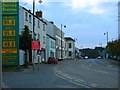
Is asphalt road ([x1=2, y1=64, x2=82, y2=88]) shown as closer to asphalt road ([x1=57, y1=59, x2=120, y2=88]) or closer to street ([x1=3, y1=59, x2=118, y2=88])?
street ([x1=3, y1=59, x2=118, y2=88])

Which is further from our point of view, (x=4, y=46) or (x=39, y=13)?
(x=39, y=13)

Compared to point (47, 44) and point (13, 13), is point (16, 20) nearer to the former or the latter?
point (13, 13)

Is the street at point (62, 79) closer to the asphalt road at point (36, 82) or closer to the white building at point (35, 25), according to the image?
the asphalt road at point (36, 82)

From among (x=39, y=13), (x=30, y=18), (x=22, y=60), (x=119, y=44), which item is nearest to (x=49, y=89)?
(x=22, y=60)

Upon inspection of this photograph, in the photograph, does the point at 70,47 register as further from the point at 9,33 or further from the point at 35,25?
the point at 9,33

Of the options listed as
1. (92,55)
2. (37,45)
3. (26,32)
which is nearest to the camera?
(37,45)

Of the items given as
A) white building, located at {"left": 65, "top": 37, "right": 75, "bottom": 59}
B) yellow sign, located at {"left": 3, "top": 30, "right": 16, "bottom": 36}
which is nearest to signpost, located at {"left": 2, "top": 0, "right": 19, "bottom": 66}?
yellow sign, located at {"left": 3, "top": 30, "right": 16, "bottom": 36}

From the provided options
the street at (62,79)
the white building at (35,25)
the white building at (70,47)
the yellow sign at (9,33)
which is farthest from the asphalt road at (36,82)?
the white building at (70,47)

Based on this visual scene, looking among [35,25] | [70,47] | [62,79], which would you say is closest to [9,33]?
[62,79]

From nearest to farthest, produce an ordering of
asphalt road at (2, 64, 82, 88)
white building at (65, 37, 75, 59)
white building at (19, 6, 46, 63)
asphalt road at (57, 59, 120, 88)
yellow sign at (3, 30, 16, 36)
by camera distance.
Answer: asphalt road at (2, 64, 82, 88) → asphalt road at (57, 59, 120, 88) → yellow sign at (3, 30, 16, 36) → white building at (19, 6, 46, 63) → white building at (65, 37, 75, 59)

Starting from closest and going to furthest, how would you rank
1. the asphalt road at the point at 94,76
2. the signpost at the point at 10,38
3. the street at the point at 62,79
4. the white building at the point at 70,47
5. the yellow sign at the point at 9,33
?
the street at the point at 62,79
the asphalt road at the point at 94,76
the signpost at the point at 10,38
the yellow sign at the point at 9,33
the white building at the point at 70,47

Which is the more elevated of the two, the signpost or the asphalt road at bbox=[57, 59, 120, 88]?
the signpost

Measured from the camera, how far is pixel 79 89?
17.2 meters

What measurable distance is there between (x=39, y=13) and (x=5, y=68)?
46.8 meters
